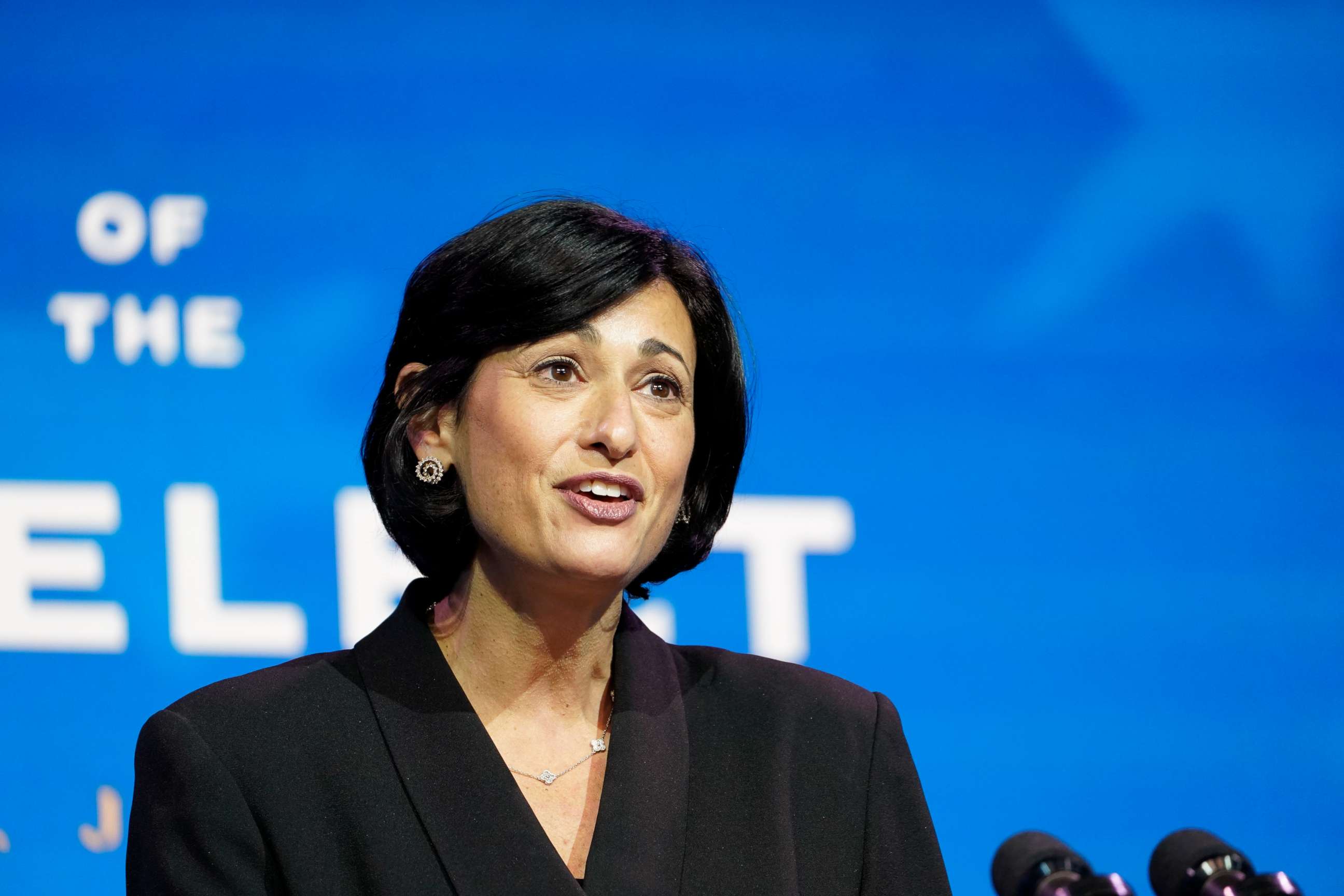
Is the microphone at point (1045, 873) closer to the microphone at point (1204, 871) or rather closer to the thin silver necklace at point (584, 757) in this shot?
the microphone at point (1204, 871)

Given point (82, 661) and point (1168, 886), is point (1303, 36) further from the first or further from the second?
point (82, 661)

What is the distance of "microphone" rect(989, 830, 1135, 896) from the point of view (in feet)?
3.95

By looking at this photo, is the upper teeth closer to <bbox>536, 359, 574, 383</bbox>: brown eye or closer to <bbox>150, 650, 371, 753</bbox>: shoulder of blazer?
<bbox>536, 359, 574, 383</bbox>: brown eye

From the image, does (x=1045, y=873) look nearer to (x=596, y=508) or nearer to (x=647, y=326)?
(x=596, y=508)

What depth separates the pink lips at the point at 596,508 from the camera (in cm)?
175

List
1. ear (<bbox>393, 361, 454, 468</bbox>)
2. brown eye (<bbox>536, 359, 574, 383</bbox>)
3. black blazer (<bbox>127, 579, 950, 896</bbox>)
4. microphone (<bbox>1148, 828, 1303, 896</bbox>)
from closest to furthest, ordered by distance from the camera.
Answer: microphone (<bbox>1148, 828, 1303, 896</bbox>)
black blazer (<bbox>127, 579, 950, 896</bbox>)
brown eye (<bbox>536, 359, 574, 383</bbox>)
ear (<bbox>393, 361, 454, 468</bbox>)

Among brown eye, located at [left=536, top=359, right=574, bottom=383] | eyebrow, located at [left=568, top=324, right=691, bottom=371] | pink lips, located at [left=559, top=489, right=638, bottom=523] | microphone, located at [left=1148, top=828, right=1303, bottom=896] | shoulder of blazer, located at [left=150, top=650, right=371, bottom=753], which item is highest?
eyebrow, located at [left=568, top=324, right=691, bottom=371]

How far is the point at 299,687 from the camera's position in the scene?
6.01 ft

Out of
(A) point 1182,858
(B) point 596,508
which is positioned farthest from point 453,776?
(A) point 1182,858

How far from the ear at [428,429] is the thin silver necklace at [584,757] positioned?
0.24 meters

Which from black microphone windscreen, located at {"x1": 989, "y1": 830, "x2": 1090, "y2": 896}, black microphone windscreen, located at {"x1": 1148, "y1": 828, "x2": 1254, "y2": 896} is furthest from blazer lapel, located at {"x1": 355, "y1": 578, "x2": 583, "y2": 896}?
black microphone windscreen, located at {"x1": 1148, "y1": 828, "x2": 1254, "y2": 896}

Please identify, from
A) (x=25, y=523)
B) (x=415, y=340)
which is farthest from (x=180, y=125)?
(x=415, y=340)

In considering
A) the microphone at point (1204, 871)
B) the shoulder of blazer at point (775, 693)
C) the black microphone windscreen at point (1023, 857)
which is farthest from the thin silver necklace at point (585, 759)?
the microphone at point (1204, 871)

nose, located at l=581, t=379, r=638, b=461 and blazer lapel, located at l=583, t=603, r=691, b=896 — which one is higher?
nose, located at l=581, t=379, r=638, b=461
